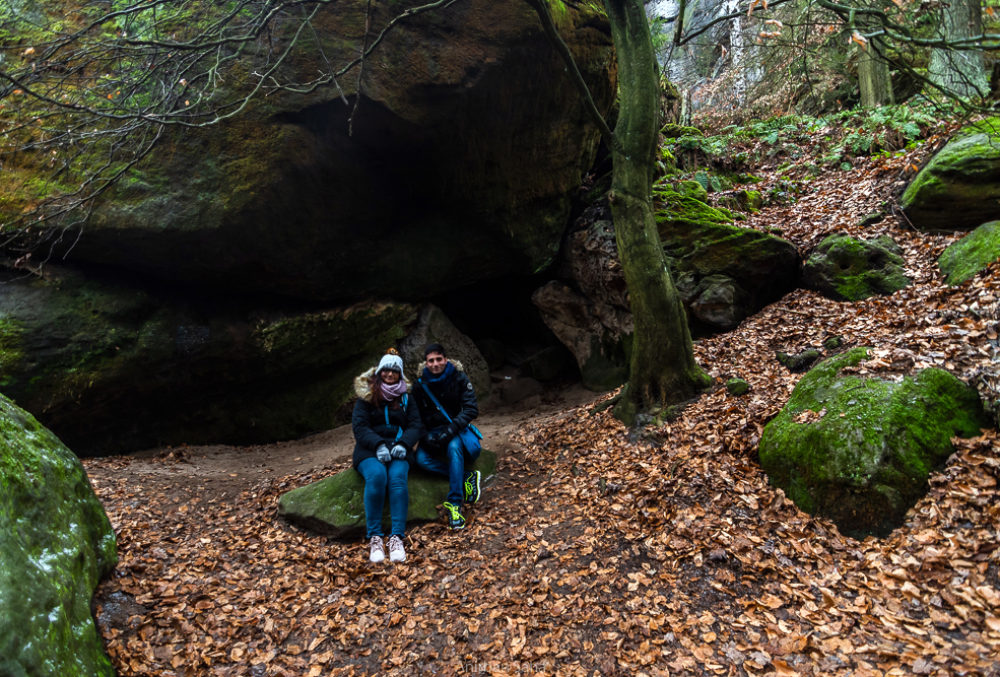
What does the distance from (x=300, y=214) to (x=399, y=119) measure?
7.28 ft

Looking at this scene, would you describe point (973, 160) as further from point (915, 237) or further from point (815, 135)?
point (815, 135)

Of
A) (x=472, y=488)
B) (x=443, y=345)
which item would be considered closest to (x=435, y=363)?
(x=472, y=488)

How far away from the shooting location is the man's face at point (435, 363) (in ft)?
18.9

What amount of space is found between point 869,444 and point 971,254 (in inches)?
164

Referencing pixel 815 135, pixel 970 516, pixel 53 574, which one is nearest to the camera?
pixel 53 574

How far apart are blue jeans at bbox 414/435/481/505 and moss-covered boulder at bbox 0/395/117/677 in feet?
9.10

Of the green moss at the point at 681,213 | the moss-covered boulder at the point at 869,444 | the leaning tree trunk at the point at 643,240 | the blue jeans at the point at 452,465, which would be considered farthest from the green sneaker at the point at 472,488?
the green moss at the point at 681,213

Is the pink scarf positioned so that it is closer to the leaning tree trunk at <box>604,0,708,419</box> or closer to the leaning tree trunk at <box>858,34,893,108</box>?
Answer: the leaning tree trunk at <box>604,0,708,419</box>

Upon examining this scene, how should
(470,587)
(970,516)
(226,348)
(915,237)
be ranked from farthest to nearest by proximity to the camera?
1. (226,348)
2. (915,237)
3. (470,587)
4. (970,516)

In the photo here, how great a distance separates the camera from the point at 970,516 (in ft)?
11.5

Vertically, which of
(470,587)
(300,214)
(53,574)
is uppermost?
(300,214)

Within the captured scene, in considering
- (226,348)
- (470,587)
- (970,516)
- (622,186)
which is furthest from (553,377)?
(970,516)

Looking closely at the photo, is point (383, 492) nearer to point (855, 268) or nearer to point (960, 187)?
point (855, 268)

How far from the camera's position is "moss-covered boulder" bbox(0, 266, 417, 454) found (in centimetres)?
759
